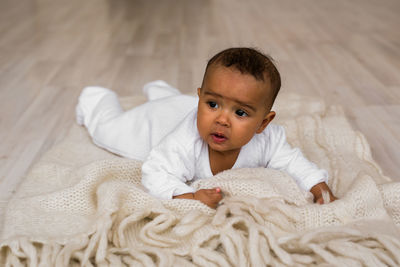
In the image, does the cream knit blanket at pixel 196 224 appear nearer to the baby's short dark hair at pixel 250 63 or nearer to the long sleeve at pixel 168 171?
the long sleeve at pixel 168 171

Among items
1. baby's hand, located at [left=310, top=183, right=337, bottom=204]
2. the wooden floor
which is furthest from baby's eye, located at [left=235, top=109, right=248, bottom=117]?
the wooden floor

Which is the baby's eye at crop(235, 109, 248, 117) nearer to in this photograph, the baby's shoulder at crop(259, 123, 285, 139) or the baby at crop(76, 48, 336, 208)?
the baby at crop(76, 48, 336, 208)

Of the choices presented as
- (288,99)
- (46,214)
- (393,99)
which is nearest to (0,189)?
(46,214)

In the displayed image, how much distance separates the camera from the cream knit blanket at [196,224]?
0.88 meters

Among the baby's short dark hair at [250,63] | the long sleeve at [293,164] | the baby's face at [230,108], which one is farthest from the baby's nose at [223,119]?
the long sleeve at [293,164]

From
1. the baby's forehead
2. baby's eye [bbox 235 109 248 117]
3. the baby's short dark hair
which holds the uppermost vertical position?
the baby's short dark hair

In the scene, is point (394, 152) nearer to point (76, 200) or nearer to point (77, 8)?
point (76, 200)

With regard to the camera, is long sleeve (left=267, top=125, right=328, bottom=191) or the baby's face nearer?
the baby's face

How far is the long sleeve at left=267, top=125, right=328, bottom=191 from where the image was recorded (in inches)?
44.3

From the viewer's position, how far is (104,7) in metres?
3.85

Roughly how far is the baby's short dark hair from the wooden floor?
1.89 feet

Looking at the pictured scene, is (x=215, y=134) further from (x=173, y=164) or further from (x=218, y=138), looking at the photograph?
(x=173, y=164)

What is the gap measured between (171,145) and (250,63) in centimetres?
27

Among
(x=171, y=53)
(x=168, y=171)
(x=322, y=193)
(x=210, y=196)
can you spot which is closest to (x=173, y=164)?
(x=168, y=171)
